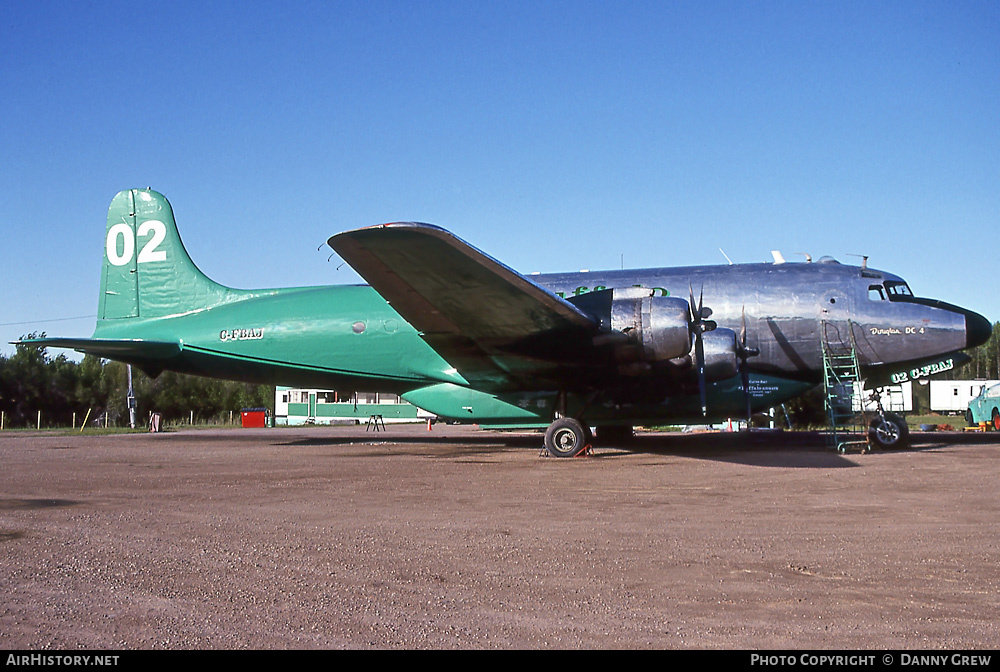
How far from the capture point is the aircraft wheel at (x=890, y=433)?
15102 millimetres

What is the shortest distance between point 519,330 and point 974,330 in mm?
9148

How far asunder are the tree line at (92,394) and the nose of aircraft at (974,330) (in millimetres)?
42897

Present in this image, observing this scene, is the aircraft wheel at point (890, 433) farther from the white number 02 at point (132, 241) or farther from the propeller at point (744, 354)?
the white number 02 at point (132, 241)

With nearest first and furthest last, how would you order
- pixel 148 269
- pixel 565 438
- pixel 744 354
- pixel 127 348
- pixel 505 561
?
pixel 505 561
pixel 565 438
pixel 744 354
pixel 127 348
pixel 148 269

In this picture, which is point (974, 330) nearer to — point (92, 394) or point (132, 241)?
point (132, 241)

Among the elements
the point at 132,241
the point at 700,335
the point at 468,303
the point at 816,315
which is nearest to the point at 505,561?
the point at 468,303

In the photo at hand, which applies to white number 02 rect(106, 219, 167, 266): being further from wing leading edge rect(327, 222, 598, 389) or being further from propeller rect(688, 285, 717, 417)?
propeller rect(688, 285, 717, 417)

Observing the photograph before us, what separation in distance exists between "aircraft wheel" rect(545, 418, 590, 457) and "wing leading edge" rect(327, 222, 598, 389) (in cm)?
112

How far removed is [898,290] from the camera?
15.6 meters
